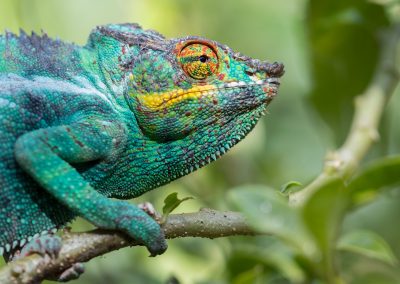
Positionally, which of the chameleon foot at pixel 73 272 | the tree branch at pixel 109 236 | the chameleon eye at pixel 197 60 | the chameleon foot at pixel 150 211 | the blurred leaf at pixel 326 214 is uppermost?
the chameleon eye at pixel 197 60

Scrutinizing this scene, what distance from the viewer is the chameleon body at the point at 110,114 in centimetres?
238

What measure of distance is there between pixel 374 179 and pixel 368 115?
163 centimetres

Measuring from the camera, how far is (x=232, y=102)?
279 cm

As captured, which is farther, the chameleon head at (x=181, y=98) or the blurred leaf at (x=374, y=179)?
the chameleon head at (x=181, y=98)

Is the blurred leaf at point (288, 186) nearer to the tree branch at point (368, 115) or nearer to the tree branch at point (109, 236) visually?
the tree branch at point (109, 236)

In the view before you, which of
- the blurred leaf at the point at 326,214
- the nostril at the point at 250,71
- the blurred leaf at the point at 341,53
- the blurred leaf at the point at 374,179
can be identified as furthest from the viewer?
the blurred leaf at the point at 341,53

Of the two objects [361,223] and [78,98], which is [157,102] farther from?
[361,223]

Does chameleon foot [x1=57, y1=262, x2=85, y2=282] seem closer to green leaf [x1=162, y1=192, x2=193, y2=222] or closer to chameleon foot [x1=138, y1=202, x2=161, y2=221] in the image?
chameleon foot [x1=138, y1=202, x2=161, y2=221]

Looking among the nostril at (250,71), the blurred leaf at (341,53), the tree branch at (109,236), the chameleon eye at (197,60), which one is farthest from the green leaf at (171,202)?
the blurred leaf at (341,53)

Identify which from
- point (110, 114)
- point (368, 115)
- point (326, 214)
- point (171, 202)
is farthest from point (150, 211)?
point (368, 115)

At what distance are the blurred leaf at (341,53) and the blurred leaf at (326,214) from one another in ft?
7.70

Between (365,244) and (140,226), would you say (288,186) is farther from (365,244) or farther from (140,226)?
(140,226)

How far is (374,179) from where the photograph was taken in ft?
5.91

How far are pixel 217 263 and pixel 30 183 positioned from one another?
135cm
